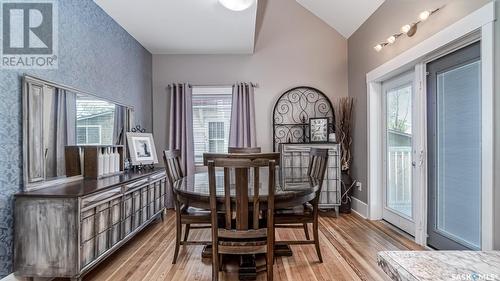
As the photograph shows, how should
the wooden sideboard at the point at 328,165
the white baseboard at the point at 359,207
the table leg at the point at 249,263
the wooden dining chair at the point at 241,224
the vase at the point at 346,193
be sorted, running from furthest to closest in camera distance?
the vase at the point at 346,193, the wooden sideboard at the point at 328,165, the white baseboard at the point at 359,207, the table leg at the point at 249,263, the wooden dining chair at the point at 241,224

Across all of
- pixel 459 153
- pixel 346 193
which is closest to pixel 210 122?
pixel 346 193

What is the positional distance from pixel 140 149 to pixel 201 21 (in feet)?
6.35

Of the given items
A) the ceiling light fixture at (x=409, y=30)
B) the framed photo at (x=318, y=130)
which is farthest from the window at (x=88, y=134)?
the ceiling light fixture at (x=409, y=30)

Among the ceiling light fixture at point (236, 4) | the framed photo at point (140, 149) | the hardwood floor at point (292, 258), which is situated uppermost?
the ceiling light fixture at point (236, 4)

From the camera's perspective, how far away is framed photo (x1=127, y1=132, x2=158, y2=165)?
3822 mm

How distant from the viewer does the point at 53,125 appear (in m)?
2.46

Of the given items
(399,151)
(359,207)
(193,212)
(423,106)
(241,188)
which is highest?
(423,106)

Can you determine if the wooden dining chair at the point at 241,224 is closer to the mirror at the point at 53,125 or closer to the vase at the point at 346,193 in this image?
the mirror at the point at 53,125

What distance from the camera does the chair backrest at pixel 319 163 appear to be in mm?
2574

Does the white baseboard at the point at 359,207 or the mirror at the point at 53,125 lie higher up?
the mirror at the point at 53,125

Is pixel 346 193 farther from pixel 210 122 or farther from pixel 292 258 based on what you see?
pixel 210 122

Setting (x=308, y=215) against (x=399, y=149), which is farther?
(x=399, y=149)

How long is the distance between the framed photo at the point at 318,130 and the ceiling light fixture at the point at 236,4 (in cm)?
213

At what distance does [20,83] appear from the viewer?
2.14 m
